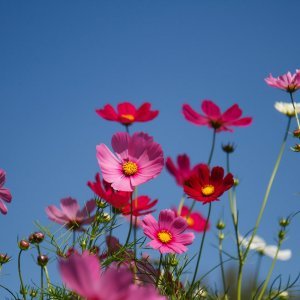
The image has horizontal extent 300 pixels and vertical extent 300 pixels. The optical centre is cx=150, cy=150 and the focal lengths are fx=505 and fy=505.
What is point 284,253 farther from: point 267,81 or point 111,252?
point 111,252

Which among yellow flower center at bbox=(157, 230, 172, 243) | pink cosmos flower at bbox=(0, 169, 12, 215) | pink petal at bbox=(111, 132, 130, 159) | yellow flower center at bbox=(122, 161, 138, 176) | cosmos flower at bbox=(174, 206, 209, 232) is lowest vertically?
yellow flower center at bbox=(157, 230, 172, 243)

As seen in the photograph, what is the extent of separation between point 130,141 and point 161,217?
0.17 m

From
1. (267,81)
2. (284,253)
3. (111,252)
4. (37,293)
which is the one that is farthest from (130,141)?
(284,253)

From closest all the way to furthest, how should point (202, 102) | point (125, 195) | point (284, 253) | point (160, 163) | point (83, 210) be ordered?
point (160, 163)
point (125, 195)
point (83, 210)
point (202, 102)
point (284, 253)

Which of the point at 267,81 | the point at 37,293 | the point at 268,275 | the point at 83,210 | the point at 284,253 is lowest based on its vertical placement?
the point at 37,293

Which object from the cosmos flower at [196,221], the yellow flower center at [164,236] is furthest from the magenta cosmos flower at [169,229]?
the cosmos flower at [196,221]

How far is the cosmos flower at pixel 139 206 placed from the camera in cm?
117

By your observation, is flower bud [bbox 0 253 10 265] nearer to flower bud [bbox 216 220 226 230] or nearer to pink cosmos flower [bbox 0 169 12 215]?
pink cosmos flower [bbox 0 169 12 215]

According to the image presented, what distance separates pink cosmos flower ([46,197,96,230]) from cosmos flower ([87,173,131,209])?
177mm

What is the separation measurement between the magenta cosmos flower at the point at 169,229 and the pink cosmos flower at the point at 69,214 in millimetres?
296

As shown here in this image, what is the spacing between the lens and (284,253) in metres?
2.02

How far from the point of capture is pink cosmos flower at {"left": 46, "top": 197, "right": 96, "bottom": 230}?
1283 millimetres

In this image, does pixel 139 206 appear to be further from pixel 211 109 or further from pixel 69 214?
pixel 211 109

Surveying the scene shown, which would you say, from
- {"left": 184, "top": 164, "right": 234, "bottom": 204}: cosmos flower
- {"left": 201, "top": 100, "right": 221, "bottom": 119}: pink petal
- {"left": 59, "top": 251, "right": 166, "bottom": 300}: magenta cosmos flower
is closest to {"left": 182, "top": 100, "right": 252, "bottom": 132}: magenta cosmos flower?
{"left": 201, "top": 100, "right": 221, "bottom": 119}: pink petal
